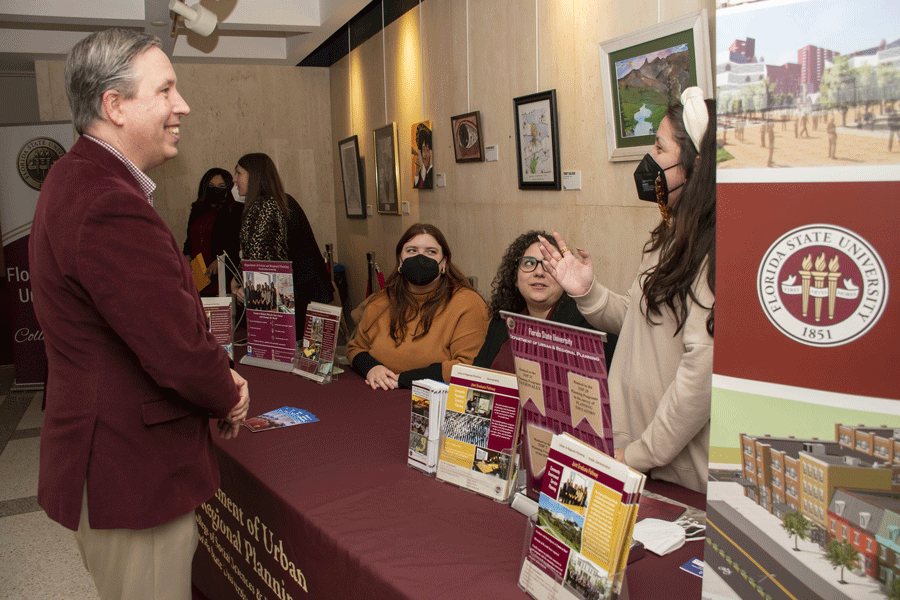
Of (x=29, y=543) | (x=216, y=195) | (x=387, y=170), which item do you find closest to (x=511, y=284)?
(x=29, y=543)

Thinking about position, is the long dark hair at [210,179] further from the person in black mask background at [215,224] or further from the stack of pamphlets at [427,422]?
the stack of pamphlets at [427,422]

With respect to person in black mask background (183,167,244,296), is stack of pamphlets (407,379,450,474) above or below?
below

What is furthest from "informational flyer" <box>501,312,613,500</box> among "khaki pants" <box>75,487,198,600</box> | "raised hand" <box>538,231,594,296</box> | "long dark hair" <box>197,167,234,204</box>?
"long dark hair" <box>197,167,234,204</box>

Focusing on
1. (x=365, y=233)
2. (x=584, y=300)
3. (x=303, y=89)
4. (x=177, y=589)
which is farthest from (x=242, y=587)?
(x=303, y=89)

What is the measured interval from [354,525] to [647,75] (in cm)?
218

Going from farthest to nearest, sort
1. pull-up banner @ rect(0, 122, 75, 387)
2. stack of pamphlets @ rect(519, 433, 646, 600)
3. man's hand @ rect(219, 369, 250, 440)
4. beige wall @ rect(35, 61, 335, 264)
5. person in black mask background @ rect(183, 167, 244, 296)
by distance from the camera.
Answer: beige wall @ rect(35, 61, 335, 264), pull-up banner @ rect(0, 122, 75, 387), person in black mask background @ rect(183, 167, 244, 296), man's hand @ rect(219, 369, 250, 440), stack of pamphlets @ rect(519, 433, 646, 600)

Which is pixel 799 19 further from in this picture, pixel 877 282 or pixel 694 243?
pixel 694 243

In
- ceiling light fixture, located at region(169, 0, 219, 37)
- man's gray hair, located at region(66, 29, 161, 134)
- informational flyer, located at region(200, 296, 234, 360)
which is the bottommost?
informational flyer, located at region(200, 296, 234, 360)

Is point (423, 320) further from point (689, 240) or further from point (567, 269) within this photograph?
point (689, 240)

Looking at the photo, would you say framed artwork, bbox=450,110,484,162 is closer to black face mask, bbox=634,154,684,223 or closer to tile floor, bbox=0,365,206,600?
black face mask, bbox=634,154,684,223

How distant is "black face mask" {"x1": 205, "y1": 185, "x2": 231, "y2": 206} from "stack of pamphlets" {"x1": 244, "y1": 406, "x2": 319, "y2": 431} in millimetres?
4300

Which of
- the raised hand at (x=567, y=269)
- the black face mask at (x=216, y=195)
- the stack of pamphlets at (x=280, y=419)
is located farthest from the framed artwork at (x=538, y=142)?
the black face mask at (x=216, y=195)

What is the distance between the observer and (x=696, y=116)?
158 cm

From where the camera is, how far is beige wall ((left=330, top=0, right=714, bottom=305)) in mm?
3129
